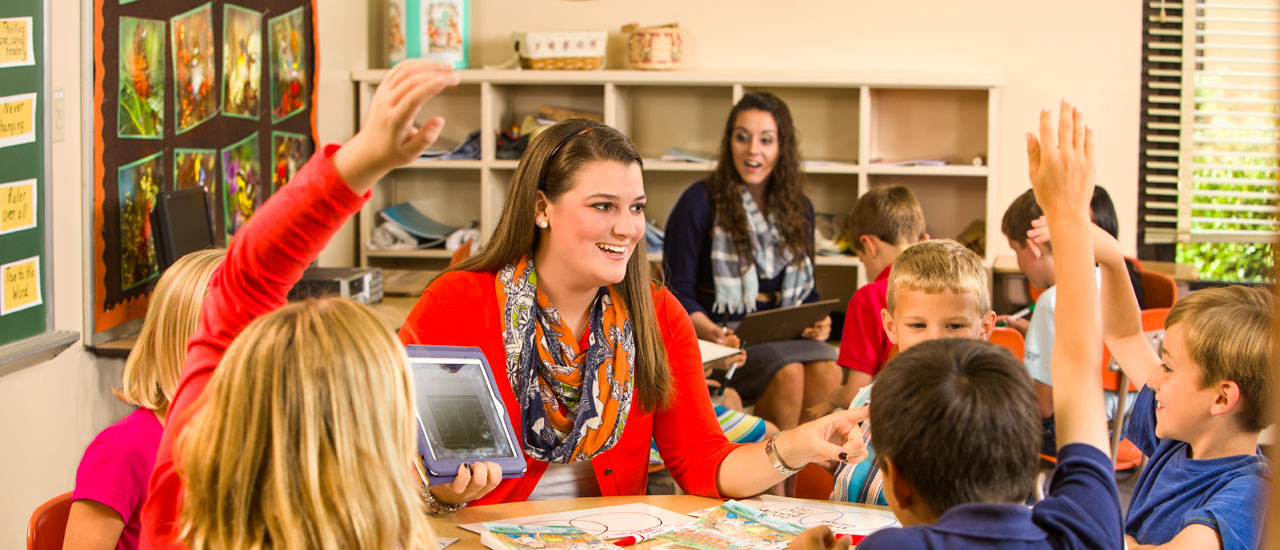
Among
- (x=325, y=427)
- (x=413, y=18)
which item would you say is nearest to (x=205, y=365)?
(x=325, y=427)

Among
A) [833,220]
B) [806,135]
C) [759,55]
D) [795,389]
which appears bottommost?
[795,389]

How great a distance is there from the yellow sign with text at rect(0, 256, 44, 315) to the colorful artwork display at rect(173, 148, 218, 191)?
0.69 m

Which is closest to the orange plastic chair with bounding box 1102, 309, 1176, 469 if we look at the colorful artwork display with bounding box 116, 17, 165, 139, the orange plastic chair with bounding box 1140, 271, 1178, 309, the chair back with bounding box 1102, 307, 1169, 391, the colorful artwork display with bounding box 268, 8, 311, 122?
the chair back with bounding box 1102, 307, 1169, 391

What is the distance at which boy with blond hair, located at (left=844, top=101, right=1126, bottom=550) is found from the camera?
101cm

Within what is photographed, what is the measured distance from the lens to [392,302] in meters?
3.73

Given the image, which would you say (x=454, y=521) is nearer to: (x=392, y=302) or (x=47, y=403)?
(x=47, y=403)

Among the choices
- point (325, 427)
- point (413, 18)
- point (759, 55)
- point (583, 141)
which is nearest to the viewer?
point (325, 427)

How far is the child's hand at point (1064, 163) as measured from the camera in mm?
1024

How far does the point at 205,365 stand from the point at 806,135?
4109mm

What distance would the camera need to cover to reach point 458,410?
4.74 feet

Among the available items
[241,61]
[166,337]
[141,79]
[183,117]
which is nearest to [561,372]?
[166,337]

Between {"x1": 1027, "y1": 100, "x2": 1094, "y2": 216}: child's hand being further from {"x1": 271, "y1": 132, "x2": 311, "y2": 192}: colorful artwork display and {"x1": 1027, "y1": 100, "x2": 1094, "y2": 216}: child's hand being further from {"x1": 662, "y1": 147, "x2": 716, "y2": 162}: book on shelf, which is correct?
{"x1": 662, "y1": 147, "x2": 716, "y2": 162}: book on shelf

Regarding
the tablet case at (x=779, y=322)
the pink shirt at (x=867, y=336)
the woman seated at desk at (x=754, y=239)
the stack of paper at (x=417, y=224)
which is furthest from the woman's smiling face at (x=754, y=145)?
the stack of paper at (x=417, y=224)

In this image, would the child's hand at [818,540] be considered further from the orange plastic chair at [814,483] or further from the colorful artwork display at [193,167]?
the colorful artwork display at [193,167]
